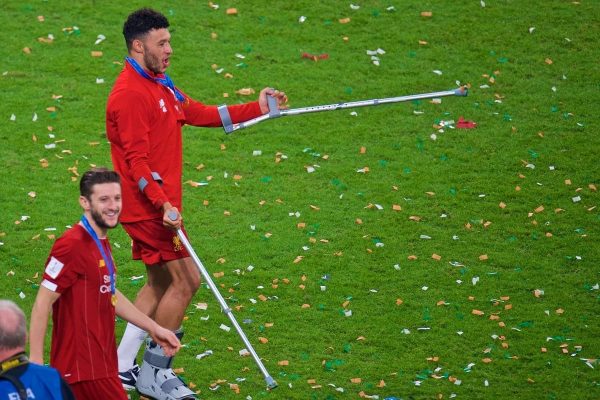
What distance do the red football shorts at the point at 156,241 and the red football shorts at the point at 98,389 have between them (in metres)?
1.48

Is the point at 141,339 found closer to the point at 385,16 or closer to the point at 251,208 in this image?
the point at 251,208

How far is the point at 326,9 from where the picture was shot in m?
15.6

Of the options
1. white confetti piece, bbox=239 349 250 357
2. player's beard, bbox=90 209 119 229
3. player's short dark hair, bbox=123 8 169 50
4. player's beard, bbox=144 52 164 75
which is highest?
player's short dark hair, bbox=123 8 169 50

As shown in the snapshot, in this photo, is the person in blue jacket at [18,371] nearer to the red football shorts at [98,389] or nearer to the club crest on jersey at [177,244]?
the red football shorts at [98,389]

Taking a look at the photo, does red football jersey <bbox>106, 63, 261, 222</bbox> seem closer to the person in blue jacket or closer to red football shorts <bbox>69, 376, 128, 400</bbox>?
red football shorts <bbox>69, 376, 128, 400</bbox>

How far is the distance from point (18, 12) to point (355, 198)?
6.00 metres

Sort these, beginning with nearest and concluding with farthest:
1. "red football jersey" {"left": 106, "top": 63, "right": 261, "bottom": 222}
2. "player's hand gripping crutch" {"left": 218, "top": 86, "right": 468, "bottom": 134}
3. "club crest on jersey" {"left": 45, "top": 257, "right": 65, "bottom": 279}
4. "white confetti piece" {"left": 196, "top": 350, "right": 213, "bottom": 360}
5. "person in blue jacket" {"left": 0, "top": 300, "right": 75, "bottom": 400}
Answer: "person in blue jacket" {"left": 0, "top": 300, "right": 75, "bottom": 400}
"club crest on jersey" {"left": 45, "top": 257, "right": 65, "bottom": 279}
"red football jersey" {"left": 106, "top": 63, "right": 261, "bottom": 222}
"player's hand gripping crutch" {"left": 218, "top": 86, "right": 468, "bottom": 134}
"white confetti piece" {"left": 196, "top": 350, "right": 213, "bottom": 360}

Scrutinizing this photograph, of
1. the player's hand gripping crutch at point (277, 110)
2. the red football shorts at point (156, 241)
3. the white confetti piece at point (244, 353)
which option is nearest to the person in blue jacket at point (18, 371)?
the red football shorts at point (156, 241)

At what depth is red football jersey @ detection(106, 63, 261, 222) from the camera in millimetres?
8188

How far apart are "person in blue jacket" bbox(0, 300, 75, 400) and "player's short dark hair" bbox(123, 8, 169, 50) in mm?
3422

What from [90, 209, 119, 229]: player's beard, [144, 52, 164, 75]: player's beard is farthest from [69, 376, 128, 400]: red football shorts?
[144, 52, 164, 75]: player's beard

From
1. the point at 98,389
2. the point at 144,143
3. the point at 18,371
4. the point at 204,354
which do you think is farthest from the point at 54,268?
the point at 204,354

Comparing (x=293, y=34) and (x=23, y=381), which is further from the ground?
(x=23, y=381)

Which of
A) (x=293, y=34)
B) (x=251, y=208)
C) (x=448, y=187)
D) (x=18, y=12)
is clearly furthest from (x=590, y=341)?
(x=18, y=12)
